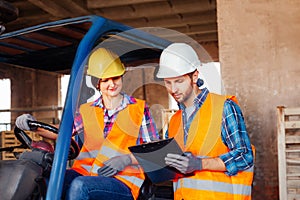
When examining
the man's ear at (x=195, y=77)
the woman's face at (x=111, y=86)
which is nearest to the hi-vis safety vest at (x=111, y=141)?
the woman's face at (x=111, y=86)

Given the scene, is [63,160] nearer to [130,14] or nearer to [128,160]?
[128,160]

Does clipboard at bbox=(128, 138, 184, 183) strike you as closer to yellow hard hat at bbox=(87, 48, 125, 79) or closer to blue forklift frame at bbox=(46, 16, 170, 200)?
blue forklift frame at bbox=(46, 16, 170, 200)

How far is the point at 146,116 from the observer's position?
246cm

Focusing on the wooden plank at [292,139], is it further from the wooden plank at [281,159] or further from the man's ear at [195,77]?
the man's ear at [195,77]

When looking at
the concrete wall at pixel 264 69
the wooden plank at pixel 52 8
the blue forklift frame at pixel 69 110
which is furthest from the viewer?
the wooden plank at pixel 52 8

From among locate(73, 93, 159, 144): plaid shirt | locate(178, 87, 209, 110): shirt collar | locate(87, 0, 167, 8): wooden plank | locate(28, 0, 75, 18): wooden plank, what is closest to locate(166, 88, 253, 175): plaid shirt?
locate(178, 87, 209, 110): shirt collar

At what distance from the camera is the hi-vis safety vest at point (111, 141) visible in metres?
2.32

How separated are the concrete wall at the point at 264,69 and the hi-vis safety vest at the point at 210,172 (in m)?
1.46

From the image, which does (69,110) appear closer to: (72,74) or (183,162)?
(72,74)

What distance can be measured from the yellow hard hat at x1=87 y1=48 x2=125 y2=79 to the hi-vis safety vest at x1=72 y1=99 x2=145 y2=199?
0.23m

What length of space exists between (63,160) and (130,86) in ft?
3.56

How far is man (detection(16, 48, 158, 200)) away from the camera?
7.38 feet

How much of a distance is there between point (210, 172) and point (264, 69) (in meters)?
1.77

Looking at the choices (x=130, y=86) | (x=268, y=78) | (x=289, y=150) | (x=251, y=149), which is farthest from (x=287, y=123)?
(x=130, y=86)
